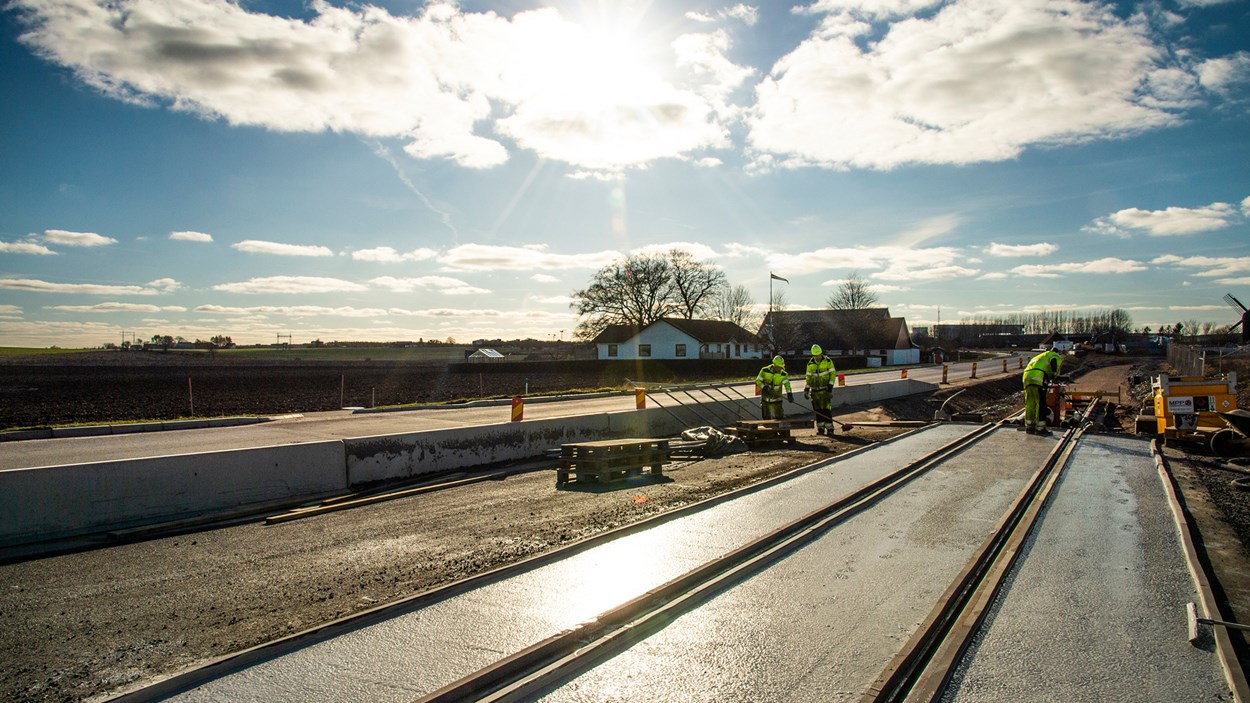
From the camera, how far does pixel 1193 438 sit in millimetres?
13570

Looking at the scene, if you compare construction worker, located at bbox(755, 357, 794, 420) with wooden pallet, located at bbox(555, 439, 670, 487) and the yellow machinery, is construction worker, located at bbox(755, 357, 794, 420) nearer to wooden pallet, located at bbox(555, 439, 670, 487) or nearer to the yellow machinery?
wooden pallet, located at bbox(555, 439, 670, 487)

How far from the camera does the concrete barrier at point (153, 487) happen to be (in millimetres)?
7324

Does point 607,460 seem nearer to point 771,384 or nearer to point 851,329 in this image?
point 771,384

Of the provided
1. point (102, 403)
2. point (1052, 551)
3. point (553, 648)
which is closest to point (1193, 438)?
point (1052, 551)

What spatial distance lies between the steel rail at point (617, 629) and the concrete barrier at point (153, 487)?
5.96 m

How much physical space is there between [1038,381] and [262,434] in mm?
16979

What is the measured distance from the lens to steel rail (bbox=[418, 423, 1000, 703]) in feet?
13.1

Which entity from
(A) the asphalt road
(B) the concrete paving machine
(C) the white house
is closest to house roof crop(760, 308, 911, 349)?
(C) the white house

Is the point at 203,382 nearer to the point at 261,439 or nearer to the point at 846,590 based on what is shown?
the point at 261,439

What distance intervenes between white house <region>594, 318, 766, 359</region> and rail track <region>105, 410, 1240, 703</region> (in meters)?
54.1

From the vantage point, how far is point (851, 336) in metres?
77.7

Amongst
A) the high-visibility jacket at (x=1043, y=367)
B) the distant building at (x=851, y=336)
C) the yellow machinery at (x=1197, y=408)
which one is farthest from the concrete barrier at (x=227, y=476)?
the distant building at (x=851, y=336)

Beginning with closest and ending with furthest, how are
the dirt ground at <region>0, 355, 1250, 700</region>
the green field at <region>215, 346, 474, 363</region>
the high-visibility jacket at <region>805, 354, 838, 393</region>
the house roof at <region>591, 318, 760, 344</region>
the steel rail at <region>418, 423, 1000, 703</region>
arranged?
the steel rail at <region>418, 423, 1000, 703</region>
the dirt ground at <region>0, 355, 1250, 700</region>
the high-visibility jacket at <region>805, 354, 838, 393</region>
the house roof at <region>591, 318, 760, 344</region>
the green field at <region>215, 346, 474, 363</region>

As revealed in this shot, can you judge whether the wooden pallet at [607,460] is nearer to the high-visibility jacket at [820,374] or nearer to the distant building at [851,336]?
the high-visibility jacket at [820,374]
